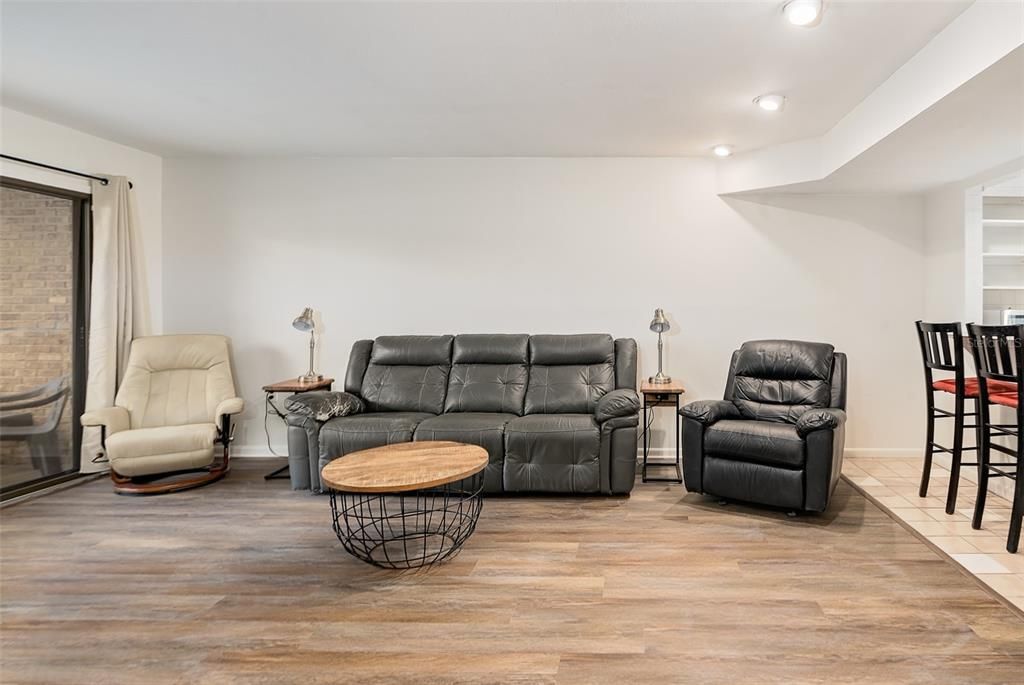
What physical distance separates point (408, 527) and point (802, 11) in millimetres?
3092

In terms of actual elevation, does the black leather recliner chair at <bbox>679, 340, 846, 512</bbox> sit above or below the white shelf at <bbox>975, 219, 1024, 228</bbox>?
below

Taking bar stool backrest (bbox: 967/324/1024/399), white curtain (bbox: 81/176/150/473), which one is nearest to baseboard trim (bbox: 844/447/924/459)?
bar stool backrest (bbox: 967/324/1024/399)

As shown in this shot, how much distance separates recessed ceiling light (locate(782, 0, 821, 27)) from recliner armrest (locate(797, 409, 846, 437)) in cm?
203

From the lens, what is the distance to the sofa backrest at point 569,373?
4.16 metres

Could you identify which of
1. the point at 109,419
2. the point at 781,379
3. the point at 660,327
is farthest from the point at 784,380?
the point at 109,419

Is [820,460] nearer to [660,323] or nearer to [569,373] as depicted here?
[660,323]

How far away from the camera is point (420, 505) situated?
3.56 metres

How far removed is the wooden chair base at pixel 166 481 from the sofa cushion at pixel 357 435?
0.92 meters

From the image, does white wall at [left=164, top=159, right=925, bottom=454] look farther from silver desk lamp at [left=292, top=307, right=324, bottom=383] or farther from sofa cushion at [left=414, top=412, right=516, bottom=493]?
sofa cushion at [left=414, top=412, right=516, bottom=493]

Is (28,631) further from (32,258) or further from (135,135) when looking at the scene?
(135,135)

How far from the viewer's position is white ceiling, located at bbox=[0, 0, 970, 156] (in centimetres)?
236

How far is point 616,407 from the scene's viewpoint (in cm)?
366

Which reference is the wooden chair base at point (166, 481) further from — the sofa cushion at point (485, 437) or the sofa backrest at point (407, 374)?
the sofa cushion at point (485, 437)

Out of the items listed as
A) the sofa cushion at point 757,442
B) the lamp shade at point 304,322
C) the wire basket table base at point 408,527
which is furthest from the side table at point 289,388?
the sofa cushion at point 757,442
